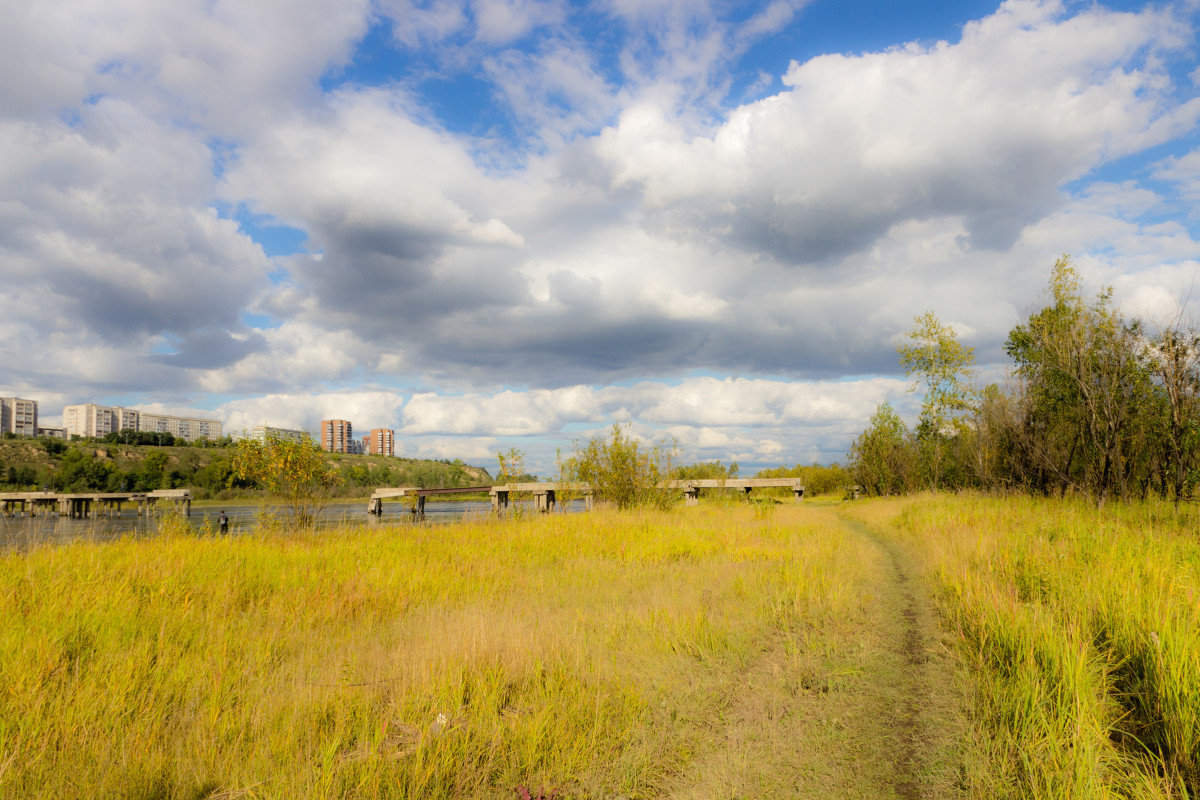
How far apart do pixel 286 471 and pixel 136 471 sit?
324 feet

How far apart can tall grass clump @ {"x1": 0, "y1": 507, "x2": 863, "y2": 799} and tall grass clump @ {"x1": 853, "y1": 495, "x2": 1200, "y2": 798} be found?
181cm

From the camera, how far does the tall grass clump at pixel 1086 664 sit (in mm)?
3396

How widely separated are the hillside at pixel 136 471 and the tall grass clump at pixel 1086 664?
65002 millimetres

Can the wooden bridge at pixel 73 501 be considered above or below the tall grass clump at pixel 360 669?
below

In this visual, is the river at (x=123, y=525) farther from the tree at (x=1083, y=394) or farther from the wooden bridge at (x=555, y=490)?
the tree at (x=1083, y=394)

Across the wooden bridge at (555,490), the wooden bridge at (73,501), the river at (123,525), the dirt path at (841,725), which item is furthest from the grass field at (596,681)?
the wooden bridge at (73,501)

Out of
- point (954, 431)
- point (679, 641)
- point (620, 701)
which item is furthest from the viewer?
point (954, 431)

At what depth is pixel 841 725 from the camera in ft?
14.4

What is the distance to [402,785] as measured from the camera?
330cm

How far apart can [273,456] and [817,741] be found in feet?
49.8

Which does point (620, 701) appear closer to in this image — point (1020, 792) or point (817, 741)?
point (817, 741)

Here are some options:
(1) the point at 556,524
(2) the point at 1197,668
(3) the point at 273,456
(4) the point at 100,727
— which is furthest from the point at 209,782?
(3) the point at 273,456

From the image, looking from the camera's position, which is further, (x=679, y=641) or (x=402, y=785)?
(x=679, y=641)

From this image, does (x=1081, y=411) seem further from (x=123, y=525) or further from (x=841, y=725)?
(x=123, y=525)
